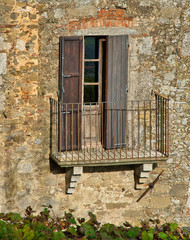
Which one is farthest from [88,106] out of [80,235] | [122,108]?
[80,235]

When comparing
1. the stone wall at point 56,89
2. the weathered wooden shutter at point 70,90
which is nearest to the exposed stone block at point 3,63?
the stone wall at point 56,89

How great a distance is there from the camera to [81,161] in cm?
773

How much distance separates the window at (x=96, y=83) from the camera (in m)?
7.97

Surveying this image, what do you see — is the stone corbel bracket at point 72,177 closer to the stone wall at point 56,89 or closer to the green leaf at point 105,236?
the stone wall at point 56,89

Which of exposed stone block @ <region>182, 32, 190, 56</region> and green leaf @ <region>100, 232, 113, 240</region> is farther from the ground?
exposed stone block @ <region>182, 32, 190, 56</region>

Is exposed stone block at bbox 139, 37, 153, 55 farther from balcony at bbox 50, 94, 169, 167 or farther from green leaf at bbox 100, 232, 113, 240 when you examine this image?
green leaf at bbox 100, 232, 113, 240

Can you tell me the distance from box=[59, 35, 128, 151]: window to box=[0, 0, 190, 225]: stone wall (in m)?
0.21

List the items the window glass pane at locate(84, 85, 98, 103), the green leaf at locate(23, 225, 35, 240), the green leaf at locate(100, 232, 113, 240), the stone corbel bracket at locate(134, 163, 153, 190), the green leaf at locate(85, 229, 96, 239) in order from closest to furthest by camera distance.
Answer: the green leaf at locate(23, 225, 35, 240) < the green leaf at locate(100, 232, 113, 240) < the green leaf at locate(85, 229, 96, 239) < the stone corbel bracket at locate(134, 163, 153, 190) < the window glass pane at locate(84, 85, 98, 103)

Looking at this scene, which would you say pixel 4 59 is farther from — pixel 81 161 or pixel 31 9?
pixel 81 161

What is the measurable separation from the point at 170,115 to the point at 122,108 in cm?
100

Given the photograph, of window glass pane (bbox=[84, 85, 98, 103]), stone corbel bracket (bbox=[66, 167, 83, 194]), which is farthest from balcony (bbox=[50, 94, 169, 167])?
stone corbel bracket (bbox=[66, 167, 83, 194])

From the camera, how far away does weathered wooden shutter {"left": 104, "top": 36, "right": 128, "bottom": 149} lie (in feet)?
26.2

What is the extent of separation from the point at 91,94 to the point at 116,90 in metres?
0.55

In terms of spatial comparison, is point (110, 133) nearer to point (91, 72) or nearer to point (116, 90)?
point (116, 90)
